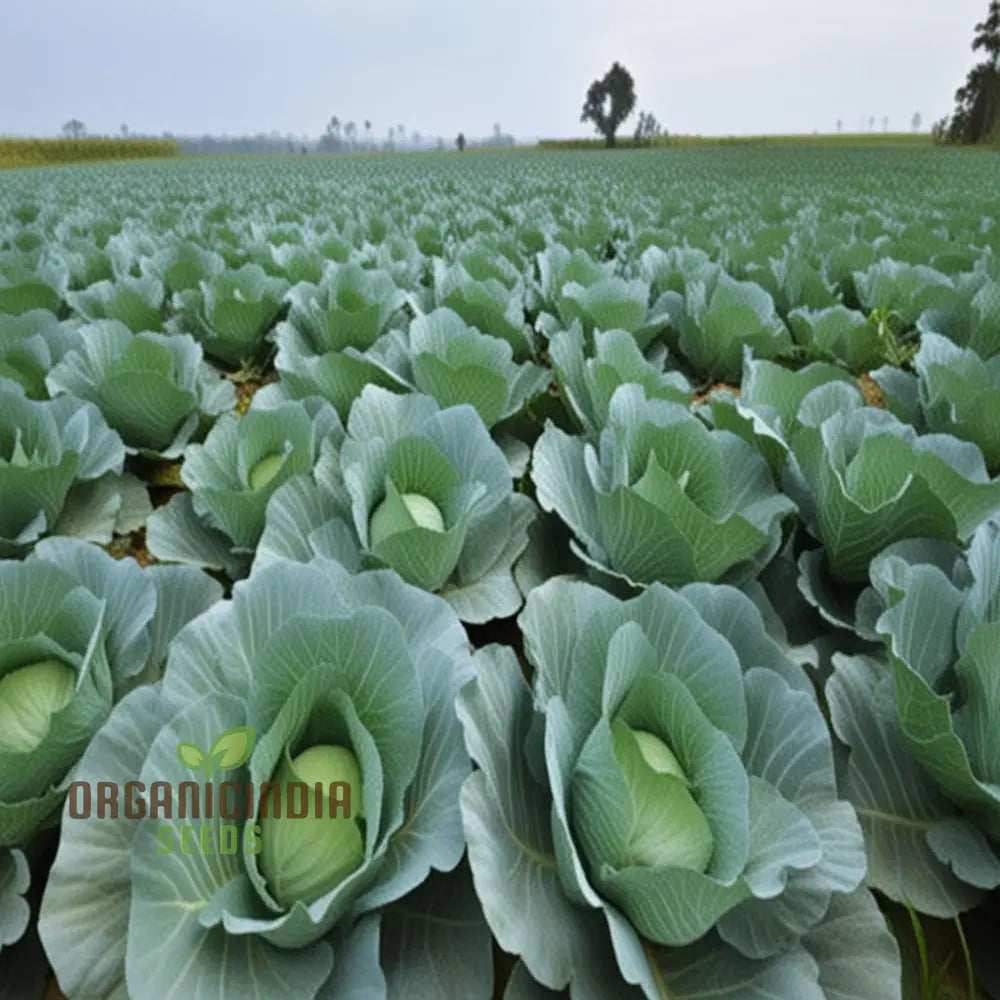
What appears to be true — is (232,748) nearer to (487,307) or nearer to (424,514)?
(424,514)

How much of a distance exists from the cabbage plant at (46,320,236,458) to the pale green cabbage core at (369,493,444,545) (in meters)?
0.98

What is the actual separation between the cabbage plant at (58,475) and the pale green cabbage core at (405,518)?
0.78m

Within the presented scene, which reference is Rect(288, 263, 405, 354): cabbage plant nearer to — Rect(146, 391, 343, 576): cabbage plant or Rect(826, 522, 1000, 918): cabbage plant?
Rect(146, 391, 343, 576): cabbage plant

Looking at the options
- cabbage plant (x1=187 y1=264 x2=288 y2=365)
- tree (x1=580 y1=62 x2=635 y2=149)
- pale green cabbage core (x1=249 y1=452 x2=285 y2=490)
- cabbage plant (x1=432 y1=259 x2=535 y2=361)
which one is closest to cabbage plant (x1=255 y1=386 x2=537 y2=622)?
pale green cabbage core (x1=249 y1=452 x2=285 y2=490)

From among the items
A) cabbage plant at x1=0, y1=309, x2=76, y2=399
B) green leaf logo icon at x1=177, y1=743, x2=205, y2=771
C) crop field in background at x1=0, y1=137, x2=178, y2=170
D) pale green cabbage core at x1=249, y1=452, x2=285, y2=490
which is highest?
cabbage plant at x1=0, y1=309, x2=76, y2=399

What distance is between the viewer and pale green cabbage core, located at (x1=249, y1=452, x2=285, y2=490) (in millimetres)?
1838

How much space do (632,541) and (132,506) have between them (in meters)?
1.39

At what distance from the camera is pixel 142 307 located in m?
3.11

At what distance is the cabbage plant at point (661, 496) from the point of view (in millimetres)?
1495

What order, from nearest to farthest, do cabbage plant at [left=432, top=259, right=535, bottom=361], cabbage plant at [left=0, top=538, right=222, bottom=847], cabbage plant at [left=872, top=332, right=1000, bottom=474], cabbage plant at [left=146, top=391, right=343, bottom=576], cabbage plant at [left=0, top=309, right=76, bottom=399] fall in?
1. cabbage plant at [left=0, top=538, right=222, bottom=847]
2. cabbage plant at [left=146, top=391, right=343, bottom=576]
3. cabbage plant at [left=872, top=332, right=1000, bottom=474]
4. cabbage plant at [left=0, top=309, right=76, bottom=399]
5. cabbage plant at [left=432, top=259, right=535, bottom=361]

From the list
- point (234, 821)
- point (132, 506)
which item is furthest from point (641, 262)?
point (234, 821)

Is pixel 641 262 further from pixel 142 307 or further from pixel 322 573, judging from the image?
pixel 322 573

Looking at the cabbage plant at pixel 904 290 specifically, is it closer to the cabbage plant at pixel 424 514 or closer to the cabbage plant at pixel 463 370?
the cabbage plant at pixel 463 370

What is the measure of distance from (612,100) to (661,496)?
218 feet
